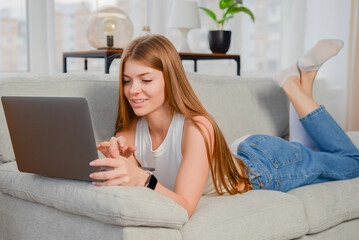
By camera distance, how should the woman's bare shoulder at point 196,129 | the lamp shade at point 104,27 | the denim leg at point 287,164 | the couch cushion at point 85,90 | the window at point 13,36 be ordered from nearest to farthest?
Result: the woman's bare shoulder at point 196,129 < the couch cushion at point 85,90 < the denim leg at point 287,164 < the lamp shade at point 104,27 < the window at point 13,36

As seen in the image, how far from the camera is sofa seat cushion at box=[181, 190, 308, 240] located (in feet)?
4.38

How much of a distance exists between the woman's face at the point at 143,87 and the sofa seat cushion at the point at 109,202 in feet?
1.10

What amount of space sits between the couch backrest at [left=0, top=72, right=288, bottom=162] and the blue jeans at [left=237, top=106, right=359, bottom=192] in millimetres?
264

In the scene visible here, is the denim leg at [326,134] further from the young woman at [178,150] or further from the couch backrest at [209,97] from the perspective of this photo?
the couch backrest at [209,97]

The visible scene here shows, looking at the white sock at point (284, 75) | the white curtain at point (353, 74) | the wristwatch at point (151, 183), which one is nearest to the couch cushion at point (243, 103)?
the white sock at point (284, 75)

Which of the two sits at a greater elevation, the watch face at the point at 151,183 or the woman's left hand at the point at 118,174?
the woman's left hand at the point at 118,174

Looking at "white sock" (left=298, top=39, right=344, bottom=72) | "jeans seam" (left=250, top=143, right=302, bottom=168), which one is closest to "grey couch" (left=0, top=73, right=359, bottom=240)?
"jeans seam" (left=250, top=143, right=302, bottom=168)

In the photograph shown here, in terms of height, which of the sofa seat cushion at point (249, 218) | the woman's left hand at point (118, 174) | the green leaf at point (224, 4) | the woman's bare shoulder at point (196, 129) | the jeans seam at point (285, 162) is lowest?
the sofa seat cushion at point (249, 218)

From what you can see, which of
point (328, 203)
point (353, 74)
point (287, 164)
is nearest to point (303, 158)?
point (287, 164)

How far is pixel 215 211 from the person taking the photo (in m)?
1.41

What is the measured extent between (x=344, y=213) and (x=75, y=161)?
102 centimetres

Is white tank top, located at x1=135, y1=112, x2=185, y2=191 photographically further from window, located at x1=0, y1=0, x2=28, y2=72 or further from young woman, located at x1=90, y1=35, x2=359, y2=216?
window, located at x1=0, y1=0, x2=28, y2=72

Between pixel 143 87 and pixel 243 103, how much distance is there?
890 millimetres

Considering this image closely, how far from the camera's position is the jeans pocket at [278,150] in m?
1.83
